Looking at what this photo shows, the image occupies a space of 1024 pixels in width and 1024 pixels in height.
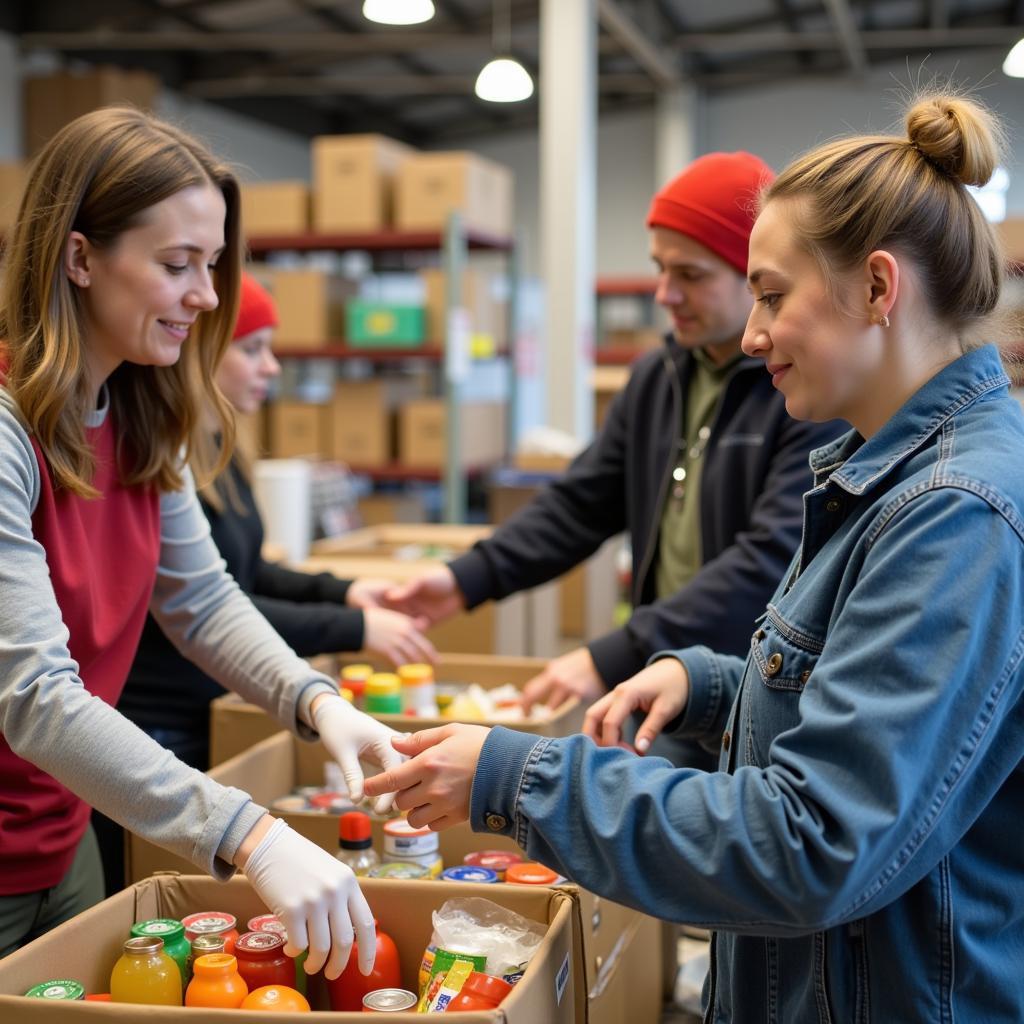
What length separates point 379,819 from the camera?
1.84m

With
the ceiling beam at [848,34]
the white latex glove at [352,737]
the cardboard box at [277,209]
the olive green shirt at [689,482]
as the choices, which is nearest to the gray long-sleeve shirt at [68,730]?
the white latex glove at [352,737]

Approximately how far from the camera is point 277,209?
689 cm

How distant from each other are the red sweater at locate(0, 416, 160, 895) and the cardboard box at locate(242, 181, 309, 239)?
18.0 ft

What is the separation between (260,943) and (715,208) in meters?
1.45

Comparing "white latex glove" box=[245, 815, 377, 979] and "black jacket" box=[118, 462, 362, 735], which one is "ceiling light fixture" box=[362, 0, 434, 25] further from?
"white latex glove" box=[245, 815, 377, 979]

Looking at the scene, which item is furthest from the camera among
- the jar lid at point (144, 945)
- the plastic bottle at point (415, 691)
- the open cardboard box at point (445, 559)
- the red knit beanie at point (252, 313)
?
the open cardboard box at point (445, 559)

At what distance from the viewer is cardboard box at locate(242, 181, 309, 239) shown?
6.86 meters

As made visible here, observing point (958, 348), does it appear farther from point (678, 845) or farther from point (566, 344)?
point (566, 344)

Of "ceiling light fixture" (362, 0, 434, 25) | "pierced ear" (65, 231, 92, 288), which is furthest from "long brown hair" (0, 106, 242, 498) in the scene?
"ceiling light fixture" (362, 0, 434, 25)

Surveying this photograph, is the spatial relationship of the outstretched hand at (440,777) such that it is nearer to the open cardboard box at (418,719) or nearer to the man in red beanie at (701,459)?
the open cardboard box at (418,719)

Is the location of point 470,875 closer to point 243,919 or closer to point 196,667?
point 243,919

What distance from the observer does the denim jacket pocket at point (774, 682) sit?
1.17 meters

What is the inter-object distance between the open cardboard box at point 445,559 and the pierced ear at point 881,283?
6.96 feet

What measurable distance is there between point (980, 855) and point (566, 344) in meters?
6.73
